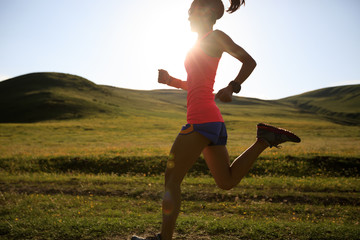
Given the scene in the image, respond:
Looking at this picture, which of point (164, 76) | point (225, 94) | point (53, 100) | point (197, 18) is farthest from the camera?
point (53, 100)

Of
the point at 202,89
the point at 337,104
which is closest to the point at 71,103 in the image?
the point at 202,89

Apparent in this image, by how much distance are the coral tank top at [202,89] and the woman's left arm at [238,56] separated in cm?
20

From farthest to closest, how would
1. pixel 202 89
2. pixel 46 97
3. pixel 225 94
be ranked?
pixel 46 97, pixel 202 89, pixel 225 94

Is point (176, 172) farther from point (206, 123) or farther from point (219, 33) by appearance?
point (219, 33)

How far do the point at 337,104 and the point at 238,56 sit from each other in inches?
6983

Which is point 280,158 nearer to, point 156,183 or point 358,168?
point 358,168

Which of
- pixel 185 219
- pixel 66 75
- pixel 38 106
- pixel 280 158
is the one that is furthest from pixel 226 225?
pixel 66 75

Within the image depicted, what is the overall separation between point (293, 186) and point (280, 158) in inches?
189

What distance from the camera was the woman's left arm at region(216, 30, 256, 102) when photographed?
303 centimetres

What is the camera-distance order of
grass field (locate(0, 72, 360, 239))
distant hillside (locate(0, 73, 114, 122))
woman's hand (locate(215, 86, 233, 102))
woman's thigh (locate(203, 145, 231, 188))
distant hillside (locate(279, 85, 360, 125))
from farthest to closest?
distant hillside (locate(279, 85, 360, 125)) → distant hillside (locate(0, 73, 114, 122)) → grass field (locate(0, 72, 360, 239)) → woman's thigh (locate(203, 145, 231, 188)) → woman's hand (locate(215, 86, 233, 102))

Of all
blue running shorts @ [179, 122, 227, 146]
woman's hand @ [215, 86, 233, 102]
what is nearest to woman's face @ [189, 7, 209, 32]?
woman's hand @ [215, 86, 233, 102]

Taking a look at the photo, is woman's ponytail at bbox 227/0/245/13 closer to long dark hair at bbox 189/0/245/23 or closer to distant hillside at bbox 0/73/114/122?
long dark hair at bbox 189/0/245/23

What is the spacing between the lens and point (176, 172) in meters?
3.18

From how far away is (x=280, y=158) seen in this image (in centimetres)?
1516
